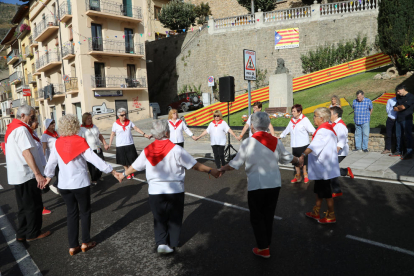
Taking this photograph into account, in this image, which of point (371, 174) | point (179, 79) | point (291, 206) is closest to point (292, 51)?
point (179, 79)

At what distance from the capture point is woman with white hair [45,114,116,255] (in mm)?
3760

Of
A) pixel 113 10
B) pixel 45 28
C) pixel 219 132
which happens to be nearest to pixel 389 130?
pixel 219 132

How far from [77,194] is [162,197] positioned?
1154 mm

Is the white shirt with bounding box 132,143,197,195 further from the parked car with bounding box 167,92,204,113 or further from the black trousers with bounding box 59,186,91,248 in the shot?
the parked car with bounding box 167,92,204,113

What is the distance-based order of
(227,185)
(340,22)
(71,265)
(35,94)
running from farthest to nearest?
(35,94), (340,22), (227,185), (71,265)

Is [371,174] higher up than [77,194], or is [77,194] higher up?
[77,194]

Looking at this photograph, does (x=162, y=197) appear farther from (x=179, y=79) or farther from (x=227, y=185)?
(x=179, y=79)

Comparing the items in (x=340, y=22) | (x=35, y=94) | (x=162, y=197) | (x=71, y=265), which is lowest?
(x=71, y=265)

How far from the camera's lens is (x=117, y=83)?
1092 inches

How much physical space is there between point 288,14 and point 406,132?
2123 cm

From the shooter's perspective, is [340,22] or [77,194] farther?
[340,22]

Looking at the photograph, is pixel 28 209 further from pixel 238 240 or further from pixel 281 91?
pixel 281 91

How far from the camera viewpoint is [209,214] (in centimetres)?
510

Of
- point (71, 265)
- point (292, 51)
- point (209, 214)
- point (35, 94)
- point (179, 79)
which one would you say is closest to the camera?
point (71, 265)
